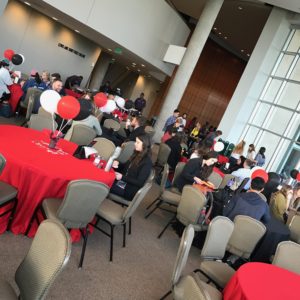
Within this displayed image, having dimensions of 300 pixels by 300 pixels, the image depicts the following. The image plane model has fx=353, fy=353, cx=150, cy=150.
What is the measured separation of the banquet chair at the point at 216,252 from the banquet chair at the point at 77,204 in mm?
1175

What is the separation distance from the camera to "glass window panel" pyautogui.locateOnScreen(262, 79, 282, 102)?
14096mm

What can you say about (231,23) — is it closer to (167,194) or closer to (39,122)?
(167,194)

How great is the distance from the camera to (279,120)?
44.9 feet

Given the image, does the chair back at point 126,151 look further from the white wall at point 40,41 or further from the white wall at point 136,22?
the white wall at point 40,41

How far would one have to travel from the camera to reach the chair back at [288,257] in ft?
12.7

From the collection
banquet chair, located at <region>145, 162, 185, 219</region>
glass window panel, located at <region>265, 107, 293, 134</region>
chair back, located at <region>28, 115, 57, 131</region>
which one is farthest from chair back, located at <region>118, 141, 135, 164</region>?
glass window panel, located at <region>265, 107, 293, 134</region>

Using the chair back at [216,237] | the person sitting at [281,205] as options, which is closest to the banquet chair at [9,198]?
the chair back at [216,237]

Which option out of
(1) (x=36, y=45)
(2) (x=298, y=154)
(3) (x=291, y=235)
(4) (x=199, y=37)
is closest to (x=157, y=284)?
(3) (x=291, y=235)

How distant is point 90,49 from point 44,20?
3414 mm

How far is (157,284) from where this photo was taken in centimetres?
398

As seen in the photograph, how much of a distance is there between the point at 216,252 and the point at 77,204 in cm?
157

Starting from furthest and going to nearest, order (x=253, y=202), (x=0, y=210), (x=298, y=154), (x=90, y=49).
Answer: (x=90, y=49)
(x=298, y=154)
(x=253, y=202)
(x=0, y=210)

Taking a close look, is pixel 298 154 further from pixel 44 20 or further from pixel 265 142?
pixel 44 20

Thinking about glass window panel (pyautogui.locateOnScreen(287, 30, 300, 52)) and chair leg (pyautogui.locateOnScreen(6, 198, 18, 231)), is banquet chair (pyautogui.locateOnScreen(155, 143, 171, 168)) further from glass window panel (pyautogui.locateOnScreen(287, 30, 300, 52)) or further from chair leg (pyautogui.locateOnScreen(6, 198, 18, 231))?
glass window panel (pyautogui.locateOnScreen(287, 30, 300, 52))
